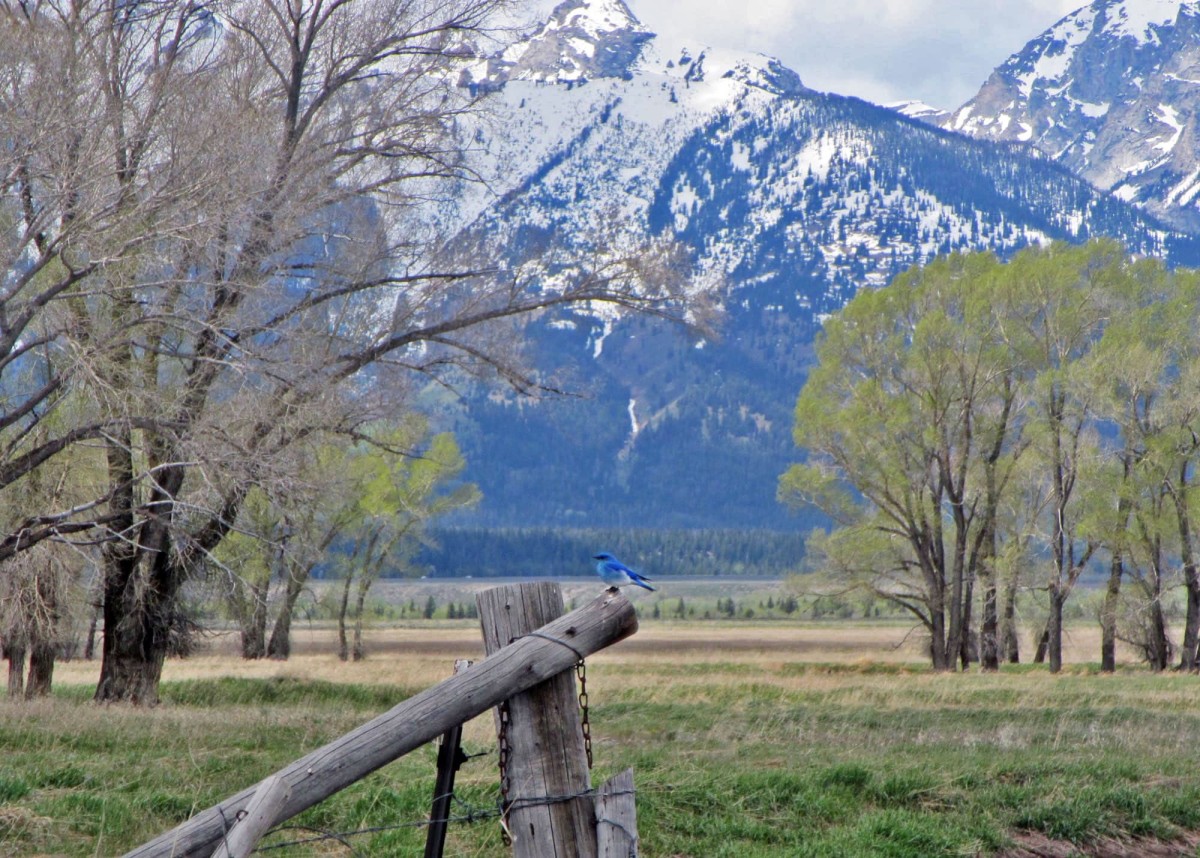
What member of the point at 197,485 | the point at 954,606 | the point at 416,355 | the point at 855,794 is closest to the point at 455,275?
the point at 416,355

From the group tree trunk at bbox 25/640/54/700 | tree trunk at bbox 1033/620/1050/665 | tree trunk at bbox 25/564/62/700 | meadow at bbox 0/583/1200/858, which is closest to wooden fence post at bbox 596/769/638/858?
meadow at bbox 0/583/1200/858

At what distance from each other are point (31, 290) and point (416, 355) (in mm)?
5237

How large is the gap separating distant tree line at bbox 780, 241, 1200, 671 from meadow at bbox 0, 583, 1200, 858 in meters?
13.5

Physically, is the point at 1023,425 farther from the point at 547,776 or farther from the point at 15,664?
the point at 547,776

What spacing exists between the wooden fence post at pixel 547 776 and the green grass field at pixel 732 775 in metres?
0.70

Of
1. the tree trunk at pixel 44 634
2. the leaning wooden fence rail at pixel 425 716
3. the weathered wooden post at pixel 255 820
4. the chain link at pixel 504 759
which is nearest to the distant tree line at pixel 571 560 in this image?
the tree trunk at pixel 44 634

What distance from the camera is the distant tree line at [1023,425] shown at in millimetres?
30844

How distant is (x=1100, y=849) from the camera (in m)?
8.05

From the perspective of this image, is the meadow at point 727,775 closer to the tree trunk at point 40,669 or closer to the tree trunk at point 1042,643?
the tree trunk at point 40,669

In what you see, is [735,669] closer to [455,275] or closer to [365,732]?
[455,275]

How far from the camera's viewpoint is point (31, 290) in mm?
14938

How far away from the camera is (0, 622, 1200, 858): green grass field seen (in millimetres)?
7426

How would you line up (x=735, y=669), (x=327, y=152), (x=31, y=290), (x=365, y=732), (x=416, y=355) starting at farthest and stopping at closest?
(x=735, y=669), (x=416, y=355), (x=327, y=152), (x=31, y=290), (x=365, y=732)

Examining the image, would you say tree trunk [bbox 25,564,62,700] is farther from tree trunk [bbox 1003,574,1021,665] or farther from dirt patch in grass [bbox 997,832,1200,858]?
tree trunk [bbox 1003,574,1021,665]
